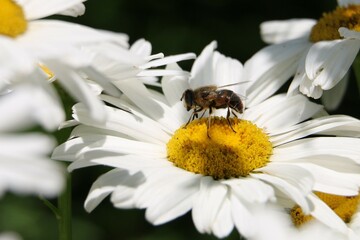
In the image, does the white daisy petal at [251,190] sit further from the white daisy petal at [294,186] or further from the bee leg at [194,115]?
the bee leg at [194,115]

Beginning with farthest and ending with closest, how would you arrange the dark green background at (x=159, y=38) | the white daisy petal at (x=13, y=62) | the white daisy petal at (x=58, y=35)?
the dark green background at (x=159, y=38), the white daisy petal at (x=58, y=35), the white daisy petal at (x=13, y=62)

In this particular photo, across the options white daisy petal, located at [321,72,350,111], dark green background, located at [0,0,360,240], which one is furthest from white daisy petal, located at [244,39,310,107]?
dark green background, located at [0,0,360,240]

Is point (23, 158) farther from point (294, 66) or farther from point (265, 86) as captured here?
point (294, 66)

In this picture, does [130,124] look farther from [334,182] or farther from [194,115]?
[334,182]

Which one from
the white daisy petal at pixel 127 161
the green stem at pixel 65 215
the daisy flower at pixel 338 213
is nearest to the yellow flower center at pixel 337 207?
the daisy flower at pixel 338 213

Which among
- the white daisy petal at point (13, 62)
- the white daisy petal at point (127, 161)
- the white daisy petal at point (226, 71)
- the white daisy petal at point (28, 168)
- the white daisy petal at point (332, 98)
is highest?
the white daisy petal at point (28, 168)

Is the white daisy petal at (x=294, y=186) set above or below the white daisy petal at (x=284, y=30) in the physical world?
above
